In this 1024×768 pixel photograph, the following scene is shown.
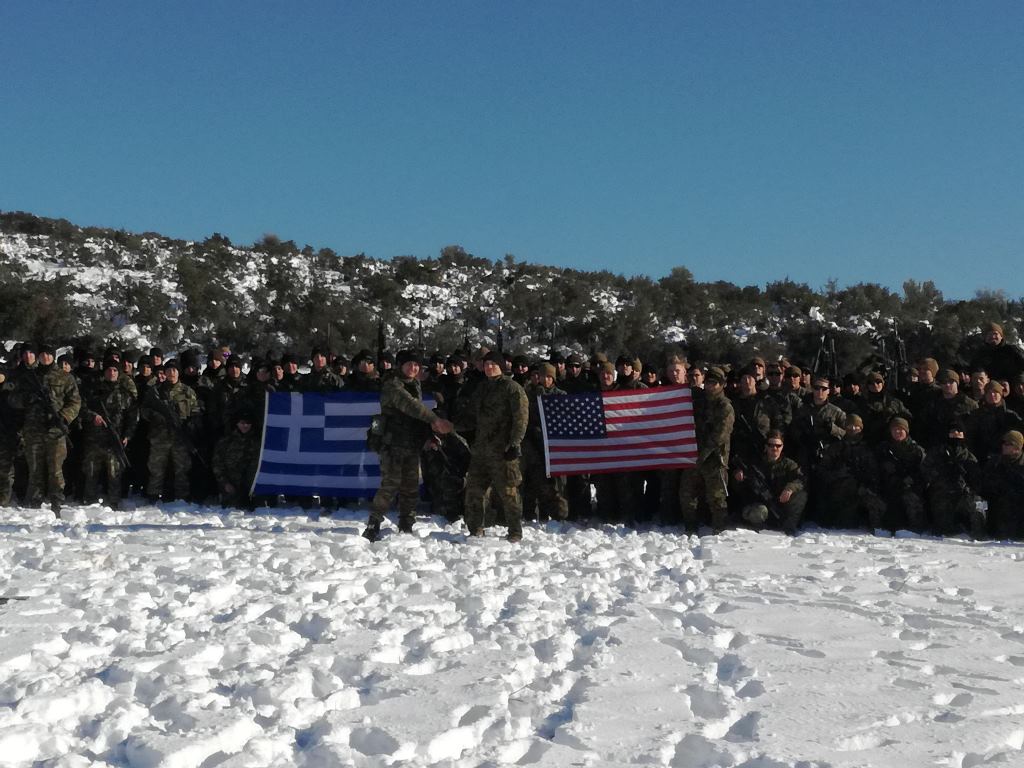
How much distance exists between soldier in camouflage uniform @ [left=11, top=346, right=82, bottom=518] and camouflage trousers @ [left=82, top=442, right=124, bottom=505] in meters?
0.38

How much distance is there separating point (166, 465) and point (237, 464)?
91 centimetres

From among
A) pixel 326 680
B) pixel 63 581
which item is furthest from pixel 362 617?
pixel 63 581

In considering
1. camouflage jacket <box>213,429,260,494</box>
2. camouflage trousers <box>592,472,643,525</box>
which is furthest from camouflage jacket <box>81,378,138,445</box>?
camouflage trousers <box>592,472,643,525</box>

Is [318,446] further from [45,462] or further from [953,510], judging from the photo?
[953,510]

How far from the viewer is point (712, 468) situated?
10.1 meters

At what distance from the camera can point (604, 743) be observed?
12.8 ft

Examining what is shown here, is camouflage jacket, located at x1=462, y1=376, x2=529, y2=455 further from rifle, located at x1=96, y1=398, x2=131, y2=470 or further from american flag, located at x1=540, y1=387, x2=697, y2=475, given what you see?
rifle, located at x1=96, y1=398, x2=131, y2=470

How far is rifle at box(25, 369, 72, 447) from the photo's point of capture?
10.6 meters

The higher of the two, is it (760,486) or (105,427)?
(105,427)

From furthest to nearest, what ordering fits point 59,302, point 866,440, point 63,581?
point 59,302, point 866,440, point 63,581

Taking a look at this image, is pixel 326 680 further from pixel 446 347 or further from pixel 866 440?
pixel 446 347

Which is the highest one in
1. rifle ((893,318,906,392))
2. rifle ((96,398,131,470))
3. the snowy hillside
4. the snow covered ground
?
the snowy hillside

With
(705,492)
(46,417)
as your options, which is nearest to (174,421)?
(46,417)

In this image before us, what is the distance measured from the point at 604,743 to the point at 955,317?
41.3m
